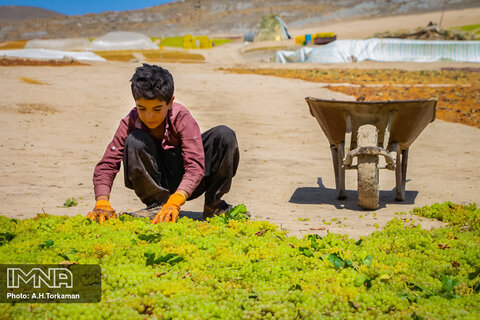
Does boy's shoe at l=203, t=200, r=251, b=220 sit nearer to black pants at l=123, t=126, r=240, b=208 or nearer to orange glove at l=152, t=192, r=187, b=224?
black pants at l=123, t=126, r=240, b=208

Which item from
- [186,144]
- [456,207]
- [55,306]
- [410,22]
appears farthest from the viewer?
[410,22]

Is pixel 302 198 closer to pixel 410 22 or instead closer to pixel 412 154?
pixel 412 154

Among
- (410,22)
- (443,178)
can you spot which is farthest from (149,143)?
(410,22)

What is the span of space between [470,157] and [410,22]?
6262 cm

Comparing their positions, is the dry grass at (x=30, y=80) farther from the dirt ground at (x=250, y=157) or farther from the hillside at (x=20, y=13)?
the hillside at (x=20, y=13)

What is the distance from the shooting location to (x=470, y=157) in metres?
7.14

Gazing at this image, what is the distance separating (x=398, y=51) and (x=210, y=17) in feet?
260

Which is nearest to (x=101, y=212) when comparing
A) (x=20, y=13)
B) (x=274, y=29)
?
(x=274, y=29)

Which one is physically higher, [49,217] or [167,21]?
[167,21]

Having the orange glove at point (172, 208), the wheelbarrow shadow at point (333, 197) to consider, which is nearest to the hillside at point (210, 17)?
the wheelbarrow shadow at point (333, 197)

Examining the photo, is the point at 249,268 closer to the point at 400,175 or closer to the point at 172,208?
the point at 172,208

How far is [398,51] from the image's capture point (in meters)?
30.6

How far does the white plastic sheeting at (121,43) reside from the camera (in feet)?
160

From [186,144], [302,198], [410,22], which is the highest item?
[410,22]
